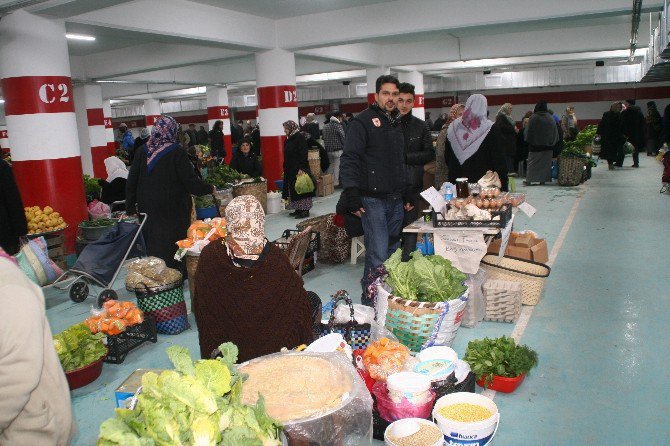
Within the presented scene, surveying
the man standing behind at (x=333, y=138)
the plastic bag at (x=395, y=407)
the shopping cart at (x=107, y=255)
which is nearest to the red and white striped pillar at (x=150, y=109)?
the man standing behind at (x=333, y=138)

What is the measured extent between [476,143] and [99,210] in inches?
199

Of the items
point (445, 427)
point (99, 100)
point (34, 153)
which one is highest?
point (99, 100)

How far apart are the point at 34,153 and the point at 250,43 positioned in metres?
4.77

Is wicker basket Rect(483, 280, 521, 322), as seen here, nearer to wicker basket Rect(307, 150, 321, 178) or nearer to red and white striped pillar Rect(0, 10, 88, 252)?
red and white striped pillar Rect(0, 10, 88, 252)

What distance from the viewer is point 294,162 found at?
9.42 metres

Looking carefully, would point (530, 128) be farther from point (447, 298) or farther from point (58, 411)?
point (58, 411)

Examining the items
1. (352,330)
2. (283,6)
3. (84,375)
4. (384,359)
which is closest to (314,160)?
(283,6)

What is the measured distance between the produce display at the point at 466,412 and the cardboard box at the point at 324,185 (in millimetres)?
9967

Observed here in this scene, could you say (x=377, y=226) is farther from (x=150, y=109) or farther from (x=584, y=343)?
(x=150, y=109)

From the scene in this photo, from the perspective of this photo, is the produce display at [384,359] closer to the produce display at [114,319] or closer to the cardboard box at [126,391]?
the cardboard box at [126,391]

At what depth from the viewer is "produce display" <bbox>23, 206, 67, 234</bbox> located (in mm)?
6363

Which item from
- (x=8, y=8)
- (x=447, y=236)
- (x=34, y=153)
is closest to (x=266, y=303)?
(x=447, y=236)

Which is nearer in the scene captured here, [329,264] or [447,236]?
[447,236]

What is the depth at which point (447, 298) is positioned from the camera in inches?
146
